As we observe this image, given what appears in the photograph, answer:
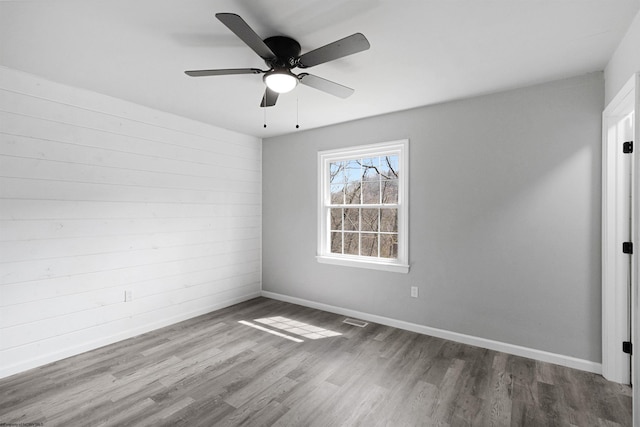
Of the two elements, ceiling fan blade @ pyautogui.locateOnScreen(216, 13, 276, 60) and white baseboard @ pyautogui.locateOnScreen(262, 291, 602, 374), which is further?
white baseboard @ pyautogui.locateOnScreen(262, 291, 602, 374)

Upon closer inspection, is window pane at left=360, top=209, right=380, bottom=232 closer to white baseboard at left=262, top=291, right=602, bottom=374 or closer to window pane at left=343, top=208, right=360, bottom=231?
window pane at left=343, top=208, right=360, bottom=231

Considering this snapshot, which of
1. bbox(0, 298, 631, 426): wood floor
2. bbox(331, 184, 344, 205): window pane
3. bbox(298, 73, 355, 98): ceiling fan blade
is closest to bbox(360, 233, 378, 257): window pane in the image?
bbox(331, 184, 344, 205): window pane

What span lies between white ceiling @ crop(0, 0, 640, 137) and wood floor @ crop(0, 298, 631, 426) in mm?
2546

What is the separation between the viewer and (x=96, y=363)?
9.12 ft

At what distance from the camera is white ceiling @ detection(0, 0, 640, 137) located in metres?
1.79

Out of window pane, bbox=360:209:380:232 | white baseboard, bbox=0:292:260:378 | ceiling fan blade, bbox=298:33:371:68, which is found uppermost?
ceiling fan blade, bbox=298:33:371:68

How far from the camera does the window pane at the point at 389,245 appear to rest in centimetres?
375

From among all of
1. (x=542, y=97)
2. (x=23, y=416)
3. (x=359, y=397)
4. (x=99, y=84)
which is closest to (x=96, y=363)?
(x=23, y=416)

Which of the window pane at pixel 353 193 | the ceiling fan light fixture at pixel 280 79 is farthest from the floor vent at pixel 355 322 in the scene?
the ceiling fan light fixture at pixel 280 79

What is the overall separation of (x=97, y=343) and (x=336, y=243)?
2.88 metres

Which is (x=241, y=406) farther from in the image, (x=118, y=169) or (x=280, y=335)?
(x=118, y=169)

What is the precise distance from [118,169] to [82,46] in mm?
1350

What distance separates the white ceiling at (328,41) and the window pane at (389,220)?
52.0 inches

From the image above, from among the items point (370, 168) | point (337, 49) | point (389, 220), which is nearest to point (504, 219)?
point (389, 220)
